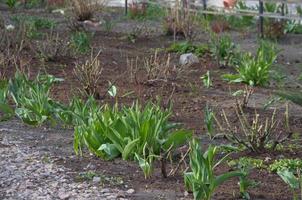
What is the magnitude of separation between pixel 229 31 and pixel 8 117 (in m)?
9.55

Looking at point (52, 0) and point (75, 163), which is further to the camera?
point (52, 0)

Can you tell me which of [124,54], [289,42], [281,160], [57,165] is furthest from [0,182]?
[289,42]

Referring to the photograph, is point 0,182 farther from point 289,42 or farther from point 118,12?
point 118,12

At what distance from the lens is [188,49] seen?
39.5ft

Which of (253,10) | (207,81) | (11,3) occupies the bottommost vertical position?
(253,10)

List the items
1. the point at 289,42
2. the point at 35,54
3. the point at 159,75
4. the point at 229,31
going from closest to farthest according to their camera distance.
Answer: the point at 159,75
the point at 35,54
the point at 289,42
the point at 229,31

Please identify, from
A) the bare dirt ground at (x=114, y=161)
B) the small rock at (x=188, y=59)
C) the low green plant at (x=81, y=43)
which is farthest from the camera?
the low green plant at (x=81, y=43)

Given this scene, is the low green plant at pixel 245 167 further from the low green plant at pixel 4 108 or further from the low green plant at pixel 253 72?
the low green plant at pixel 253 72

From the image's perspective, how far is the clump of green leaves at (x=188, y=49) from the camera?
1180 centimetres

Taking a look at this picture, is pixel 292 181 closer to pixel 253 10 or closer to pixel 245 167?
pixel 245 167

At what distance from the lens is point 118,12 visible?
65.7 feet


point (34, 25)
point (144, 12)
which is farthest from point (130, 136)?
point (144, 12)

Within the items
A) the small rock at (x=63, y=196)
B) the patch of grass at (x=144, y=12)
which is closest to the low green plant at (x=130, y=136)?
the small rock at (x=63, y=196)

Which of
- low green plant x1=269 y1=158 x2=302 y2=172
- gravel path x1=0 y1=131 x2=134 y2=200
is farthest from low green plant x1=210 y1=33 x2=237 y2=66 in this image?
low green plant x1=269 y1=158 x2=302 y2=172
